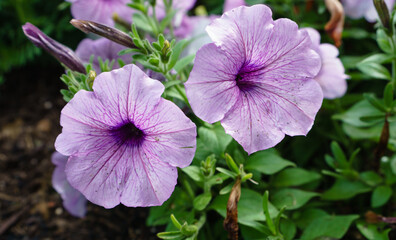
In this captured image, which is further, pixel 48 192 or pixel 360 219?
pixel 48 192

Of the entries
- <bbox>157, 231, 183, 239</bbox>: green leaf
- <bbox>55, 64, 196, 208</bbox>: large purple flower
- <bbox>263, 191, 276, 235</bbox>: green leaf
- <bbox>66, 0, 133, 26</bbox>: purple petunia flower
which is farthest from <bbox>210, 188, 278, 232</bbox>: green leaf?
<bbox>66, 0, 133, 26</bbox>: purple petunia flower

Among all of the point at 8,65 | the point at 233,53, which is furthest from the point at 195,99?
the point at 8,65

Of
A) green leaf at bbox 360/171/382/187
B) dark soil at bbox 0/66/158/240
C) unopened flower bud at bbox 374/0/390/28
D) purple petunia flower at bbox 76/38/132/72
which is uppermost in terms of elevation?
unopened flower bud at bbox 374/0/390/28

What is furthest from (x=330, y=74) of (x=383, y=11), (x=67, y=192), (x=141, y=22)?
(x=67, y=192)

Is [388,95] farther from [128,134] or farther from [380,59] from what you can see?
[128,134]

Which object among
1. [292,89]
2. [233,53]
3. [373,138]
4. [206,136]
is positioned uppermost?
[233,53]

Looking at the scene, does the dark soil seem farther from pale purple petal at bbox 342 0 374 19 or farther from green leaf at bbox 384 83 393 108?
pale purple petal at bbox 342 0 374 19

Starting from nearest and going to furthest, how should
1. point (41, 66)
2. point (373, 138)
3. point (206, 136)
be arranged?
1. point (206, 136)
2. point (373, 138)
3. point (41, 66)

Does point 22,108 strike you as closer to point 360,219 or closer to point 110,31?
point 110,31
